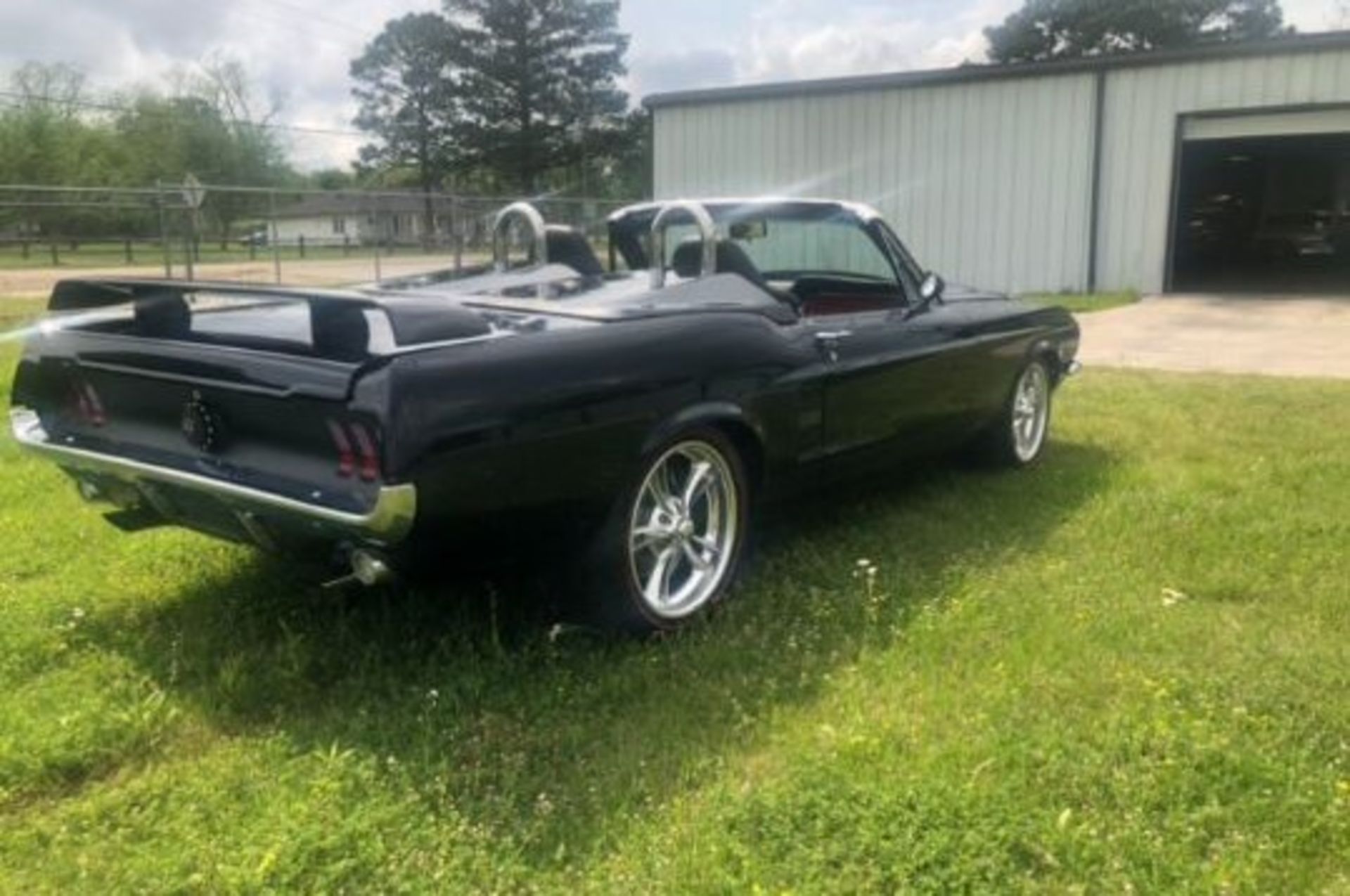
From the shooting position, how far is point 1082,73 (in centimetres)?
1703

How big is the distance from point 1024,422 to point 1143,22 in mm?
55610

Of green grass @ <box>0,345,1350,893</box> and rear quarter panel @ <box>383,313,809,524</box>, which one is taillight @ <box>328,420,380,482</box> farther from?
green grass @ <box>0,345,1350,893</box>

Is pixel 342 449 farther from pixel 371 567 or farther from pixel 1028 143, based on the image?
pixel 1028 143

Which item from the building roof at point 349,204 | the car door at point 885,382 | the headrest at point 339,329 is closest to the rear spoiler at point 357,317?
the headrest at point 339,329

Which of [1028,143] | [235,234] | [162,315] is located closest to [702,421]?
[162,315]

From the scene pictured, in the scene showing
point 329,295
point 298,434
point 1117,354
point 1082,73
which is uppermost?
point 1082,73

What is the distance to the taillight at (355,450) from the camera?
2811 mm

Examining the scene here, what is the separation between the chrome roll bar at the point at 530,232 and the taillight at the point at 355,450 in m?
1.83

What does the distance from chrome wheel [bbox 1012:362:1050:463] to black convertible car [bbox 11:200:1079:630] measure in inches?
38.5

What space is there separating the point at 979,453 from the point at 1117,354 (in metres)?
5.71

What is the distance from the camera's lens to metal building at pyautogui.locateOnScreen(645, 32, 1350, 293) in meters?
16.0

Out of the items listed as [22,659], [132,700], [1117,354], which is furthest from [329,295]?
[1117,354]

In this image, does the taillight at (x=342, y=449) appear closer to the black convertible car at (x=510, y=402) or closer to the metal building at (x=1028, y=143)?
the black convertible car at (x=510, y=402)

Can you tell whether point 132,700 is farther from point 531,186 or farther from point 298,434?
point 531,186
